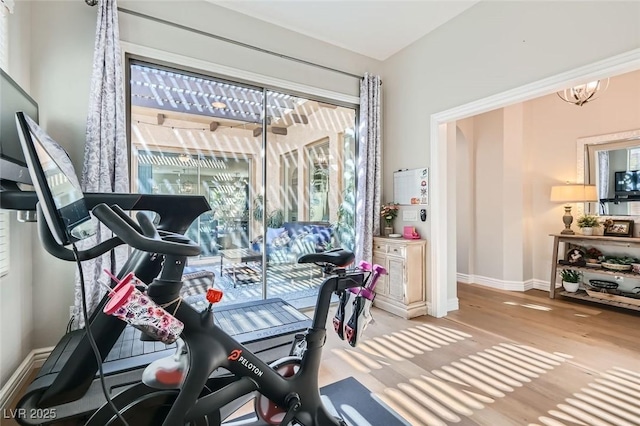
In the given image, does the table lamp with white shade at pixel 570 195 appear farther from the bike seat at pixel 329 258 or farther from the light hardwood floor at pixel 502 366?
the bike seat at pixel 329 258

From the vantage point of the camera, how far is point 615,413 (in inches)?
69.0

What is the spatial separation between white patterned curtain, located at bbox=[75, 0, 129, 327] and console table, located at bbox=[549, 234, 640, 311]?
507 centimetres

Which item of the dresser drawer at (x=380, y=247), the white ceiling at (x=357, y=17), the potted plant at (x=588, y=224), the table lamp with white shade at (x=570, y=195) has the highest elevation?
the white ceiling at (x=357, y=17)

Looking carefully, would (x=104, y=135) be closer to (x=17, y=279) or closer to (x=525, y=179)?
(x=17, y=279)

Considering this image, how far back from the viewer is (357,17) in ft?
10.2

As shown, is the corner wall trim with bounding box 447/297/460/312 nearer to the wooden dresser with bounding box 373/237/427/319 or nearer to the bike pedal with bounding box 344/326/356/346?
the wooden dresser with bounding box 373/237/427/319

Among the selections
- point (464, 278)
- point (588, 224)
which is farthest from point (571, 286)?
point (464, 278)

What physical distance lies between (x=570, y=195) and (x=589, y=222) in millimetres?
418

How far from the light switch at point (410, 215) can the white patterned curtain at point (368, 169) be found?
0.33 metres

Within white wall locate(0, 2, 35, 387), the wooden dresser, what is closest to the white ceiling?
white wall locate(0, 2, 35, 387)

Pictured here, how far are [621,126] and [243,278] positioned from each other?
5.31m

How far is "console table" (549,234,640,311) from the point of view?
3.37 m

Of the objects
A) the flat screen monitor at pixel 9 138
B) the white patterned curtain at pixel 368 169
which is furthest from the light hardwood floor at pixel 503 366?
the flat screen monitor at pixel 9 138

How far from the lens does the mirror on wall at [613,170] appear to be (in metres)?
3.61
